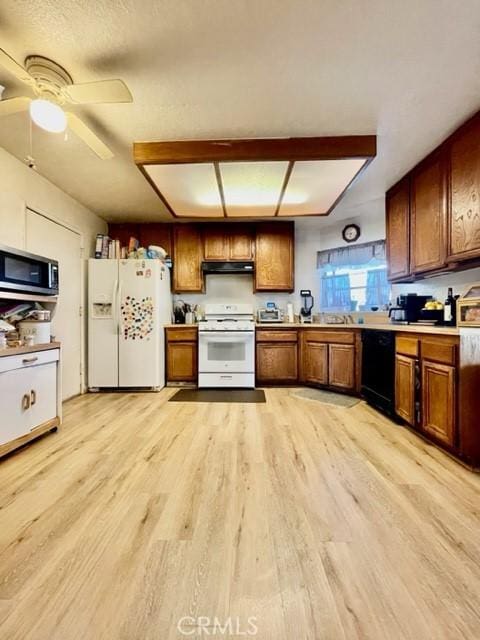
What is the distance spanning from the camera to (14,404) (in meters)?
1.92

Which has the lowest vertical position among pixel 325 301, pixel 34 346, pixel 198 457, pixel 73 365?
pixel 198 457

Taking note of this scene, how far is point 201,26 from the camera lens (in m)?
1.37

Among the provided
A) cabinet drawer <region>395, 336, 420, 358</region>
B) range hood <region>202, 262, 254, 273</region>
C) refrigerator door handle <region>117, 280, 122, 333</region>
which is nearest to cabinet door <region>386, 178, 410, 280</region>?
cabinet drawer <region>395, 336, 420, 358</region>

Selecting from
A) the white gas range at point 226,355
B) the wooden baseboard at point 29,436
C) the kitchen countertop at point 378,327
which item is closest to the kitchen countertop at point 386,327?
the kitchen countertop at point 378,327

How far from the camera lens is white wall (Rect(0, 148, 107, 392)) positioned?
7.93 ft

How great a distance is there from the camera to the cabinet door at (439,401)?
1.90 metres

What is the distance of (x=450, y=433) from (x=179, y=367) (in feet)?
9.74

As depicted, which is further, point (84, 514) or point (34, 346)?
point (34, 346)

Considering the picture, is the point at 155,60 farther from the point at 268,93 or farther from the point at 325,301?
the point at 325,301

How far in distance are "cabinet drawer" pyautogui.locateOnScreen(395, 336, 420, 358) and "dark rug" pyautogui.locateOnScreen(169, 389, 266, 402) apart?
1481 millimetres

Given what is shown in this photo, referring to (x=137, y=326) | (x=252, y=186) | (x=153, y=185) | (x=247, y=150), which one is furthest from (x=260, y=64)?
(x=137, y=326)

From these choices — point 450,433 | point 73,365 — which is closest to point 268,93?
point 450,433

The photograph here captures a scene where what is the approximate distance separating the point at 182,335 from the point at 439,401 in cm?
290

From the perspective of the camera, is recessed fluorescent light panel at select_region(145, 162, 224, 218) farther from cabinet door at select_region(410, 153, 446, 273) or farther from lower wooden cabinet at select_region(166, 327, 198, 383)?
cabinet door at select_region(410, 153, 446, 273)
